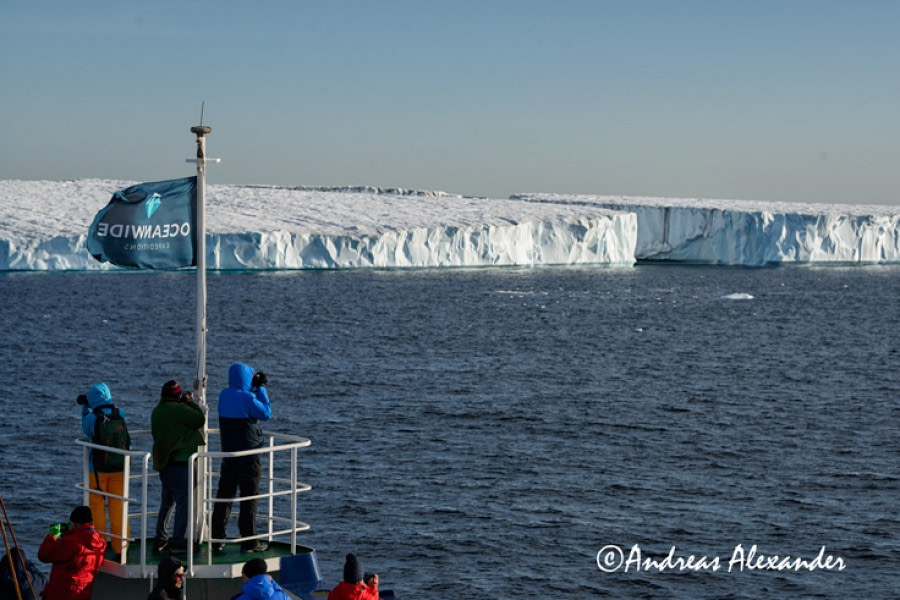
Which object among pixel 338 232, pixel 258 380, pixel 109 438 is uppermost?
pixel 338 232

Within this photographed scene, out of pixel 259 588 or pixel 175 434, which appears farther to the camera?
pixel 175 434

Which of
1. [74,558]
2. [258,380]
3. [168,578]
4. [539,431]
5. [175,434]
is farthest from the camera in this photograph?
[539,431]

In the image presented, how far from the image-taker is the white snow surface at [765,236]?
95500 millimetres

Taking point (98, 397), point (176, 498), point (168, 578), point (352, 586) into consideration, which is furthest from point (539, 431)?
point (168, 578)

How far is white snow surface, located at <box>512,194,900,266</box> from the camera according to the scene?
313 feet

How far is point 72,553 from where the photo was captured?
29.6ft

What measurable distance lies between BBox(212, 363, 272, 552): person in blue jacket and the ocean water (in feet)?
21.5

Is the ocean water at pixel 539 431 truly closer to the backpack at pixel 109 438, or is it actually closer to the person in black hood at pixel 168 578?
the backpack at pixel 109 438

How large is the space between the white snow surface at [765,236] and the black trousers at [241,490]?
8923 centimetres

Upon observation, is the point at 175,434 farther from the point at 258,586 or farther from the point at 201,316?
the point at 258,586

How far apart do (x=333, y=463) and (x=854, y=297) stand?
65.0 metres

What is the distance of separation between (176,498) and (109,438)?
28.1 inches

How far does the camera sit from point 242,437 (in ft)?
32.5

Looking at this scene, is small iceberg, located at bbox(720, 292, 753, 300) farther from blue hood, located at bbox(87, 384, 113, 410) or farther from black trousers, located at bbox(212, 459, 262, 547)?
blue hood, located at bbox(87, 384, 113, 410)
